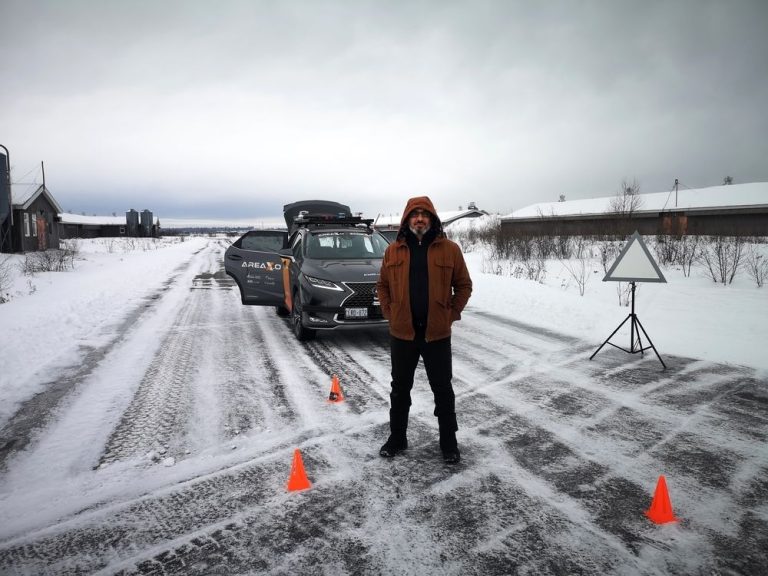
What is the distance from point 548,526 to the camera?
108 inches

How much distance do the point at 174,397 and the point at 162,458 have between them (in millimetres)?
1415

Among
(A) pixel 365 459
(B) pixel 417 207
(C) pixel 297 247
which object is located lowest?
(A) pixel 365 459

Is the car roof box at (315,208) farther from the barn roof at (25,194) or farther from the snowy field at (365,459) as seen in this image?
the barn roof at (25,194)

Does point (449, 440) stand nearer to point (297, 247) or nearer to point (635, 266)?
point (635, 266)

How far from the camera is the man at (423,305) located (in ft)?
11.3

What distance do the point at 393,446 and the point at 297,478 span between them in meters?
0.85

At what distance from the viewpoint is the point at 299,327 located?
7.57 metres

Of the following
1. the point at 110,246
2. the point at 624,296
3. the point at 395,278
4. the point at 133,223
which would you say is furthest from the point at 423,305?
the point at 133,223

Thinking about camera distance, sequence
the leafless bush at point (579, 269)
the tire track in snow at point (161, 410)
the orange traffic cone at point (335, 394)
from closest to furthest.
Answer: the tire track in snow at point (161, 410) → the orange traffic cone at point (335, 394) → the leafless bush at point (579, 269)

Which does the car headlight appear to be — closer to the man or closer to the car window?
the car window

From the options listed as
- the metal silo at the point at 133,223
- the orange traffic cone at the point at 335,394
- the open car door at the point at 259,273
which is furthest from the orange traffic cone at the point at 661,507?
the metal silo at the point at 133,223

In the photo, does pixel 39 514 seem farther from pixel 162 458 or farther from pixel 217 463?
pixel 217 463

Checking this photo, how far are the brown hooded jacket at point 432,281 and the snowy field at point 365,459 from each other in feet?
3.58

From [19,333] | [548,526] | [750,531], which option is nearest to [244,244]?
[19,333]
